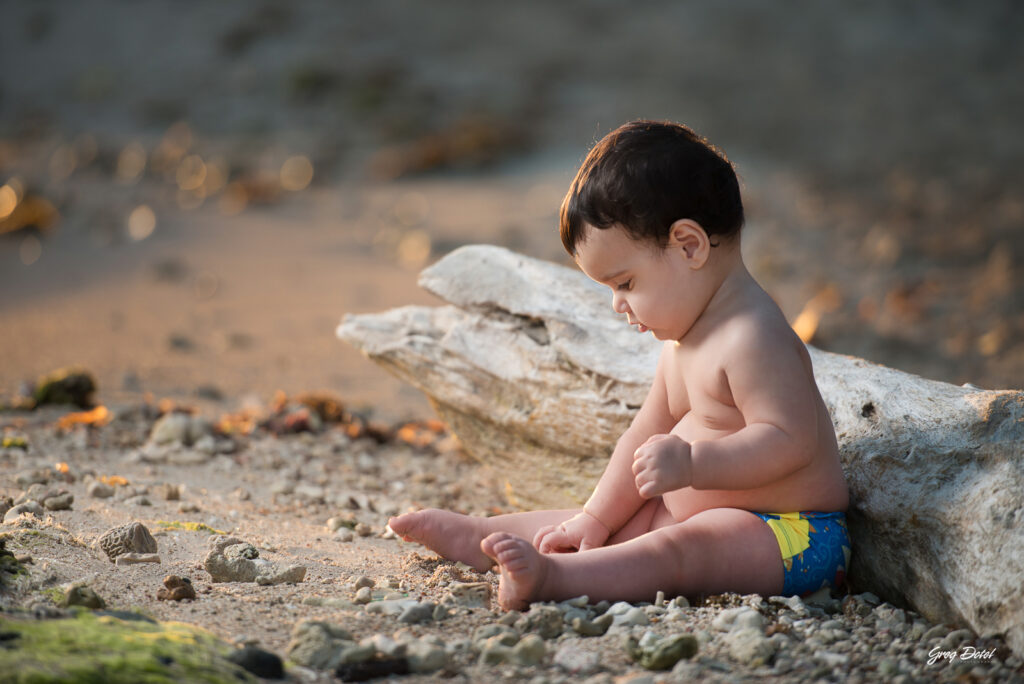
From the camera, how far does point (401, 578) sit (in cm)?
250

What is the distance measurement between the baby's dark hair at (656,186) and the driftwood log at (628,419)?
2.40ft

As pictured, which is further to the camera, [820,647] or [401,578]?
[401,578]

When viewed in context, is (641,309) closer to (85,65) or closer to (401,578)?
(401,578)

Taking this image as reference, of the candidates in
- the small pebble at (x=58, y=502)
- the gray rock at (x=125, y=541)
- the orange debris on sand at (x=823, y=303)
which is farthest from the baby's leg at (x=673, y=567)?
the orange debris on sand at (x=823, y=303)

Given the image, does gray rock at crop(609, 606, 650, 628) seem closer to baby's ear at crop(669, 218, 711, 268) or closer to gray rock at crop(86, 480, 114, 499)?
baby's ear at crop(669, 218, 711, 268)

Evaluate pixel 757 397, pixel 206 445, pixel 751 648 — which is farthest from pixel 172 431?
pixel 751 648

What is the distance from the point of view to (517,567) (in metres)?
2.14

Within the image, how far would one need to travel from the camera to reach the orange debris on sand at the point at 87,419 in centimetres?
392

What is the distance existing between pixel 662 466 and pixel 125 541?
4.72 ft

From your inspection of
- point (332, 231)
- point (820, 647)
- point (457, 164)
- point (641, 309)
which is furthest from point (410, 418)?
point (457, 164)

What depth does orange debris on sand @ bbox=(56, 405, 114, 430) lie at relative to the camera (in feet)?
12.9

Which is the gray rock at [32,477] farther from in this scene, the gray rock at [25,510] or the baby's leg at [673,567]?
the baby's leg at [673,567]

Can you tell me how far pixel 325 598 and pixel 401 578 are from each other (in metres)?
0.30

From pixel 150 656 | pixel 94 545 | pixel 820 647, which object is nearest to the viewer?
pixel 150 656
